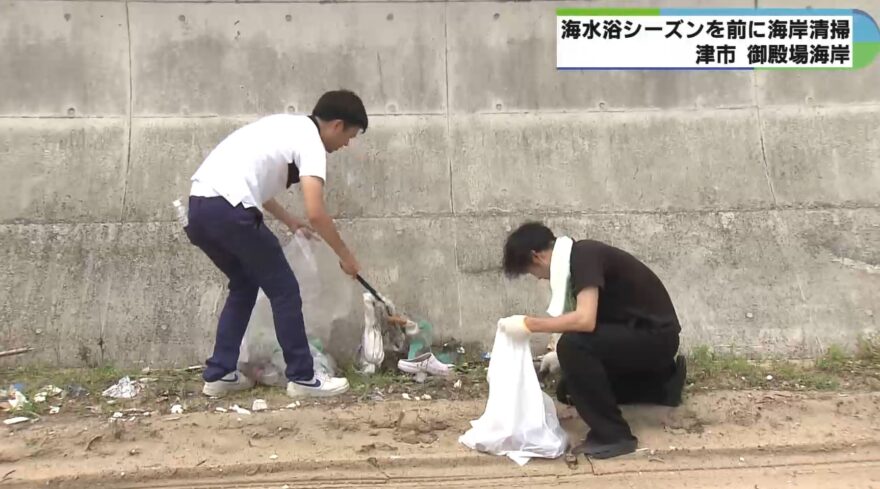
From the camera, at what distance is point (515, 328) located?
2.54 meters

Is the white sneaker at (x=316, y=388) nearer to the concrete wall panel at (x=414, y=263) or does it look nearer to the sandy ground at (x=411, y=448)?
the sandy ground at (x=411, y=448)

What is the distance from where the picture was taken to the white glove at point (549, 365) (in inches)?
120

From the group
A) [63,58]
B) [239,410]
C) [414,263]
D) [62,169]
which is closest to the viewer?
[239,410]

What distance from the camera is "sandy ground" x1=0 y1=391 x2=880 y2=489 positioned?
2490 mm

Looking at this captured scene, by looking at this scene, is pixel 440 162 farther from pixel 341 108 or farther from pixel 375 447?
pixel 375 447

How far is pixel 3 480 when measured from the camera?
7.96ft

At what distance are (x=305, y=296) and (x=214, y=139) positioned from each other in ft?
4.51

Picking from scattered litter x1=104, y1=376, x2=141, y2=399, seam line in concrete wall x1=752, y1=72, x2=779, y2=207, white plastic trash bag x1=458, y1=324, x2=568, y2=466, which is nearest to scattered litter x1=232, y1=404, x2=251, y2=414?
scattered litter x1=104, y1=376, x2=141, y2=399

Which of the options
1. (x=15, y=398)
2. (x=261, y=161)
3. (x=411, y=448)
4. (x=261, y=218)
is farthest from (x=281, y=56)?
(x=411, y=448)

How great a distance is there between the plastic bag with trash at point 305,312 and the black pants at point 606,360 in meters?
1.26

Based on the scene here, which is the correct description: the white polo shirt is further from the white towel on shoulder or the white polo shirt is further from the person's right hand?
the white towel on shoulder

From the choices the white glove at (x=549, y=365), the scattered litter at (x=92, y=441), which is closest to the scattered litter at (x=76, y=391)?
the scattered litter at (x=92, y=441)

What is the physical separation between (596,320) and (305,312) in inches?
57.6
